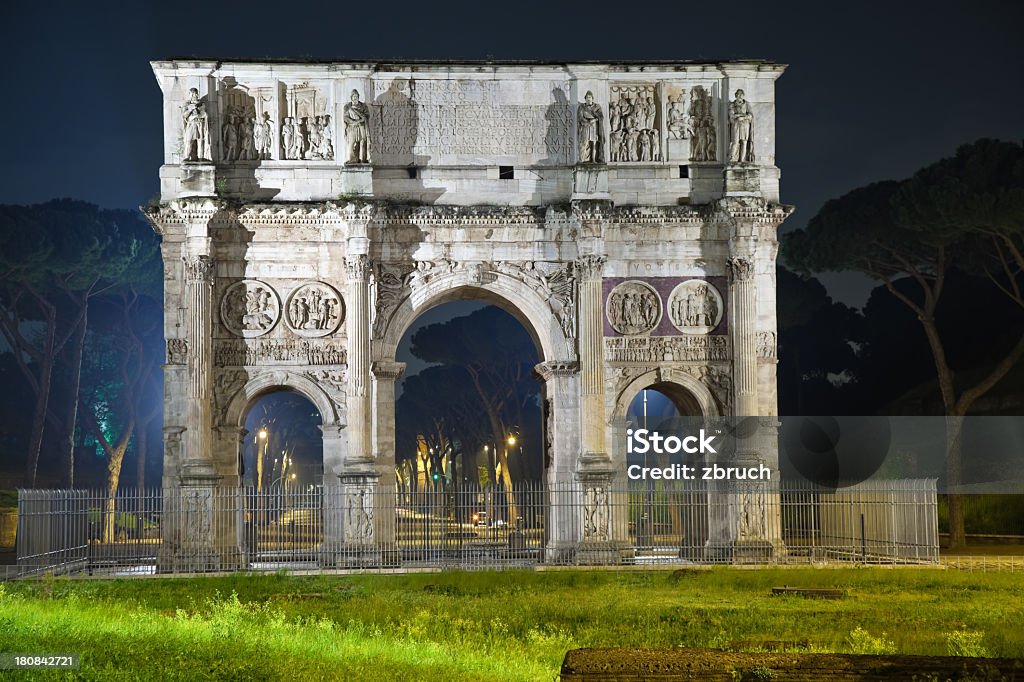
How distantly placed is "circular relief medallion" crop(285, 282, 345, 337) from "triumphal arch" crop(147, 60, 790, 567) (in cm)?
4

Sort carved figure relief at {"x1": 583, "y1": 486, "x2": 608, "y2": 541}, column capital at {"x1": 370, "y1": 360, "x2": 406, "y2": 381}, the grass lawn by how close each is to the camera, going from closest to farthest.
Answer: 1. the grass lawn
2. carved figure relief at {"x1": 583, "y1": 486, "x2": 608, "y2": 541}
3. column capital at {"x1": 370, "y1": 360, "x2": 406, "y2": 381}

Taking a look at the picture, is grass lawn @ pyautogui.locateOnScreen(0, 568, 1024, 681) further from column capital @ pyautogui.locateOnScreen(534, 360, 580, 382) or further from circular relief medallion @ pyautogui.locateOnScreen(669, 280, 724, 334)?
circular relief medallion @ pyautogui.locateOnScreen(669, 280, 724, 334)

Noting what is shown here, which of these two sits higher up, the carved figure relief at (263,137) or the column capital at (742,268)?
the carved figure relief at (263,137)

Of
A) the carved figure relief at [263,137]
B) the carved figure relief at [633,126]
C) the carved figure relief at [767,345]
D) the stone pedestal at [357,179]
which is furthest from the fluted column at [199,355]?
the carved figure relief at [767,345]

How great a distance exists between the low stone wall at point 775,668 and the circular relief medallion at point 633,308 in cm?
1902

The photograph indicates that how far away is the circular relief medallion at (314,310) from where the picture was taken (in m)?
28.0

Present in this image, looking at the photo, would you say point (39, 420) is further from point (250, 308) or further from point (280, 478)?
point (250, 308)

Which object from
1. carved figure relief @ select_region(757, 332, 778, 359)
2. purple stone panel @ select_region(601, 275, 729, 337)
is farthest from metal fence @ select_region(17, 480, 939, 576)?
purple stone panel @ select_region(601, 275, 729, 337)

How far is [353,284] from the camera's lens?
27516 millimetres

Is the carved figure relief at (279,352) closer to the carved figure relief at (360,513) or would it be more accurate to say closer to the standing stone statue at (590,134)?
the carved figure relief at (360,513)

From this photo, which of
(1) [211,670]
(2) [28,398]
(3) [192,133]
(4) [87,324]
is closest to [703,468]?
(3) [192,133]

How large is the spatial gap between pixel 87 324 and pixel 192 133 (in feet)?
83.9

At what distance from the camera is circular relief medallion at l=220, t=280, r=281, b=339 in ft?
91.6

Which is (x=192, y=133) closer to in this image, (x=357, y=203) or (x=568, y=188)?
(x=357, y=203)
